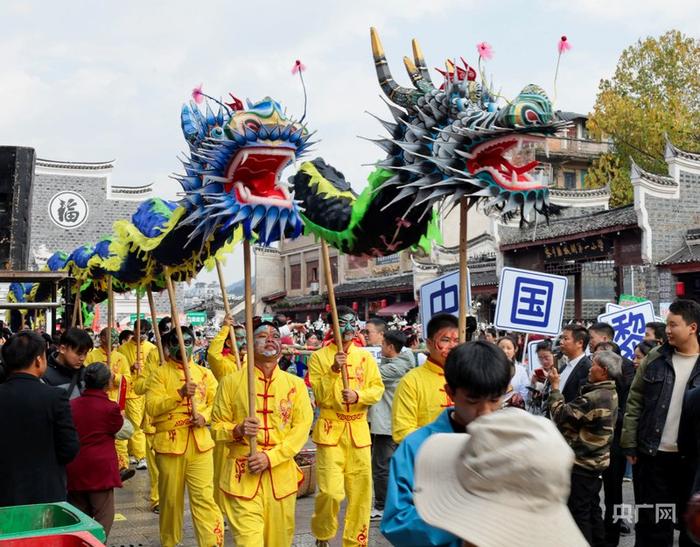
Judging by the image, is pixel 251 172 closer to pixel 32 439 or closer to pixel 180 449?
pixel 32 439

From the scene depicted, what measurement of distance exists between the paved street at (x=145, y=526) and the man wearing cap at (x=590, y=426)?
1.44m

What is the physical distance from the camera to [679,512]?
194 inches

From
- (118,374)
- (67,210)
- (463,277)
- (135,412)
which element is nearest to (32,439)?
(463,277)

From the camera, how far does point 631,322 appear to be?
29.4ft

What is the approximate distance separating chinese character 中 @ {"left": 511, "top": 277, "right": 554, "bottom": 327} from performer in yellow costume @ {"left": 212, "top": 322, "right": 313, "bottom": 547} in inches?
114

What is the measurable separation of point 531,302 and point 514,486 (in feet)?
Answer: 19.0

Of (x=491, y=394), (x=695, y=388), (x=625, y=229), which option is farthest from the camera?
(x=625, y=229)

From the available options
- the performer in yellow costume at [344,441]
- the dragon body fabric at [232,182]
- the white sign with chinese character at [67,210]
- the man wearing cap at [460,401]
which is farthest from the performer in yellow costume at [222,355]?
the white sign with chinese character at [67,210]

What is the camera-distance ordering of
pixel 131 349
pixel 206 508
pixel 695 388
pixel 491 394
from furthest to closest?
pixel 131 349
pixel 206 508
pixel 695 388
pixel 491 394

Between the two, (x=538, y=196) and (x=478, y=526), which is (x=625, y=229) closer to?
(x=538, y=196)

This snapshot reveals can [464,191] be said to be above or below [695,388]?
above

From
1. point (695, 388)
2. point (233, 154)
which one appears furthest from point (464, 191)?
point (695, 388)

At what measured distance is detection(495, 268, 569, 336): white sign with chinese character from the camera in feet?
24.3

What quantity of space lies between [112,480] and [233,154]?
85.3 inches
